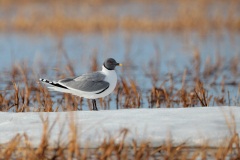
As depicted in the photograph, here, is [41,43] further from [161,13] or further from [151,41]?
[161,13]

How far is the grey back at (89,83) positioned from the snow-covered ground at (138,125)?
705mm

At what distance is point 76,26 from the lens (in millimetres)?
17484

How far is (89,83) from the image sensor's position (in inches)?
244

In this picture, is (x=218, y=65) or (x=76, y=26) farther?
(x=76, y=26)

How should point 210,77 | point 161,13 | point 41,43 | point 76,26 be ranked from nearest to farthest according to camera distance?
point 210,77 < point 41,43 < point 76,26 < point 161,13

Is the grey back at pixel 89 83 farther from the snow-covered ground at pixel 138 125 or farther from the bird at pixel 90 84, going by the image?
the snow-covered ground at pixel 138 125

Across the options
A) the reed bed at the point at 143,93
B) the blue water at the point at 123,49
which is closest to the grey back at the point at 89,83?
the reed bed at the point at 143,93

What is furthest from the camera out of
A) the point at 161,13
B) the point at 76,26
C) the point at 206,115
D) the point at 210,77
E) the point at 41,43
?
the point at 161,13

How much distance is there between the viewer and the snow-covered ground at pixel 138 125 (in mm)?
4648

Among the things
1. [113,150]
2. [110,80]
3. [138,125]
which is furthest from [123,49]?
[113,150]

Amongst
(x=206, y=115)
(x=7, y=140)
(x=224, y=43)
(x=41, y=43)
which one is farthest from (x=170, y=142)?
(x=41, y=43)

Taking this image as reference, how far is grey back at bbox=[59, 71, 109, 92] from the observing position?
242 inches

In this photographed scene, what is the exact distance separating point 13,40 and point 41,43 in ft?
3.00

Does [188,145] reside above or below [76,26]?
below
